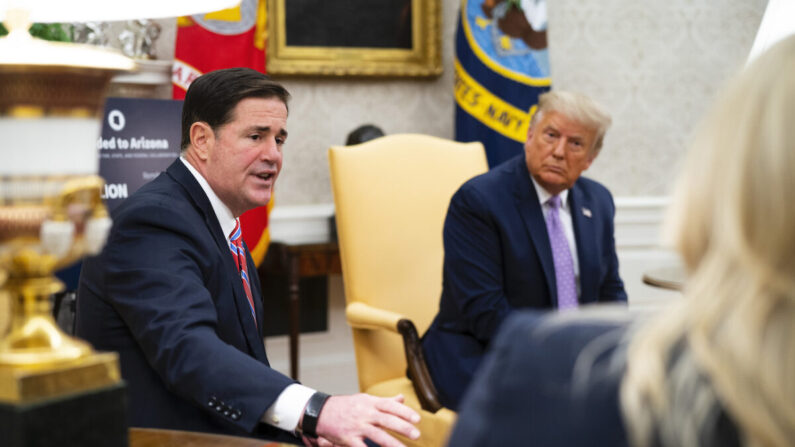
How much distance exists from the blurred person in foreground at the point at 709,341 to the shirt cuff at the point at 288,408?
32.8 inches

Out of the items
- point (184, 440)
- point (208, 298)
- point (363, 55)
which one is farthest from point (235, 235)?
point (363, 55)

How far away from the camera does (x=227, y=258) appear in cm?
181

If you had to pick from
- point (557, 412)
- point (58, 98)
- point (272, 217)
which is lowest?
point (272, 217)

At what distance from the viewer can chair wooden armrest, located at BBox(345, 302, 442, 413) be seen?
2.56 meters

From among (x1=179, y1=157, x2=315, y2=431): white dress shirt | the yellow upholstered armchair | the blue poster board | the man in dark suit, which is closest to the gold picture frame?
the blue poster board

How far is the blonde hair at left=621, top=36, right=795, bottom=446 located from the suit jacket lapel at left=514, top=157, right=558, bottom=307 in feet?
6.39

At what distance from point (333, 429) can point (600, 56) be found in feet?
13.3

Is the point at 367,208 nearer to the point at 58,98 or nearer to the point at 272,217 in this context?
the point at 272,217

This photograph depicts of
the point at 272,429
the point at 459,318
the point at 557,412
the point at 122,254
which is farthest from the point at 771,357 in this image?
the point at 459,318

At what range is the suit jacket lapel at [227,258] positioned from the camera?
5.86 feet

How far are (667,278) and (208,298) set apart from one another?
6.15ft

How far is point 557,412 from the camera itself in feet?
2.07

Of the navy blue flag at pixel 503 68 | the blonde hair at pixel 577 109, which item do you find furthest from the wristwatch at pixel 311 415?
the navy blue flag at pixel 503 68

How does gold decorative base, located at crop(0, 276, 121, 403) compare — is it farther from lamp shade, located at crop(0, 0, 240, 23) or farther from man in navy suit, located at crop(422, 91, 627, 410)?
man in navy suit, located at crop(422, 91, 627, 410)
